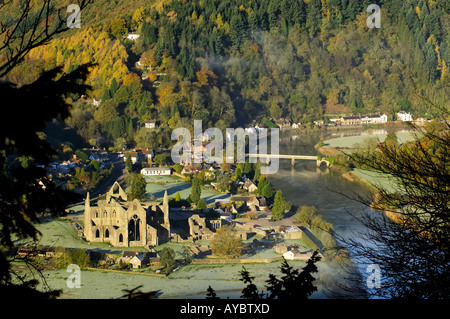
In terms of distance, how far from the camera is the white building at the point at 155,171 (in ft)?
54.7

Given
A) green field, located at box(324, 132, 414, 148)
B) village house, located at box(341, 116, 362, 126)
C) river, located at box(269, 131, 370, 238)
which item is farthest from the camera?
village house, located at box(341, 116, 362, 126)

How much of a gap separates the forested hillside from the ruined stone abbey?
9.91 metres

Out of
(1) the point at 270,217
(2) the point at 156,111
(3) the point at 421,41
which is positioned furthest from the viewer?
(3) the point at 421,41

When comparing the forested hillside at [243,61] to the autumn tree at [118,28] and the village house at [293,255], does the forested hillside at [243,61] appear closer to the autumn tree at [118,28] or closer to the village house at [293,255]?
the autumn tree at [118,28]

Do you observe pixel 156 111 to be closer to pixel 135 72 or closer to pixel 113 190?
pixel 135 72

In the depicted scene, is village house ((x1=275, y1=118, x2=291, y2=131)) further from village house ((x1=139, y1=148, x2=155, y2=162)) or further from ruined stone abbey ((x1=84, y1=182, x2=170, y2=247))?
ruined stone abbey ((x1=84, y1=182, x2=170, y2=247))

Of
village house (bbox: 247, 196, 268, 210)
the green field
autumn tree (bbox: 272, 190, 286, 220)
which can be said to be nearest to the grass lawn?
village house (bbox: 247, 196, 268, 210)

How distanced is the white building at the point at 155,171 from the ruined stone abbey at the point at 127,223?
19.9 ft

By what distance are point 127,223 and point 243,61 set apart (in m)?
21.9

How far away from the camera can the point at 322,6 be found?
118 feet

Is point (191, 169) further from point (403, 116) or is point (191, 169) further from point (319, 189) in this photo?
point (403, 116)

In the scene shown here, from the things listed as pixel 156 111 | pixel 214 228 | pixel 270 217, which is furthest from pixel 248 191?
pixel 156 111

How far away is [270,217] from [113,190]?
3.19 meters

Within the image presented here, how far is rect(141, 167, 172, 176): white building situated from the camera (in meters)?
16.7
